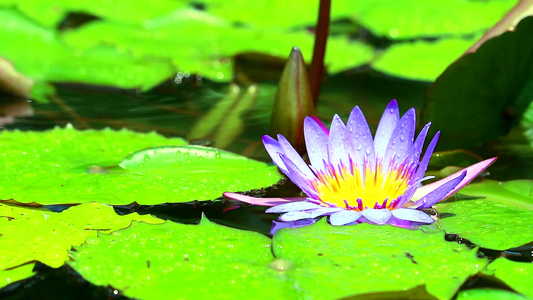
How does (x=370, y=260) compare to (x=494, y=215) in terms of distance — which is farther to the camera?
(x=494, y=215)

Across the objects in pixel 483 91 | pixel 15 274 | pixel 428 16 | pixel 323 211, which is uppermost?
pixel 428 16

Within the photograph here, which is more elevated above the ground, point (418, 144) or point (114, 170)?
point (418, 144)

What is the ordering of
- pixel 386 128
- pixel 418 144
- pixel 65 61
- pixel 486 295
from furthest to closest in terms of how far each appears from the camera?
pixel 65 61, pixel 386 128, pixel 418 144, pixel 486 295

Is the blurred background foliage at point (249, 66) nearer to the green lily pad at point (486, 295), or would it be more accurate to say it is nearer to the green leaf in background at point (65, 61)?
the green leaf in background at point (65, 61)

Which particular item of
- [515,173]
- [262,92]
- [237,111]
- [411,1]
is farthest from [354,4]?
[515,173]

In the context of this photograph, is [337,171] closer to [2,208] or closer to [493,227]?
[493,227]

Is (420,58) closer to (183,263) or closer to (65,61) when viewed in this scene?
(65,61)

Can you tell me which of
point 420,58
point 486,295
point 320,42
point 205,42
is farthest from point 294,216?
point 205,42
